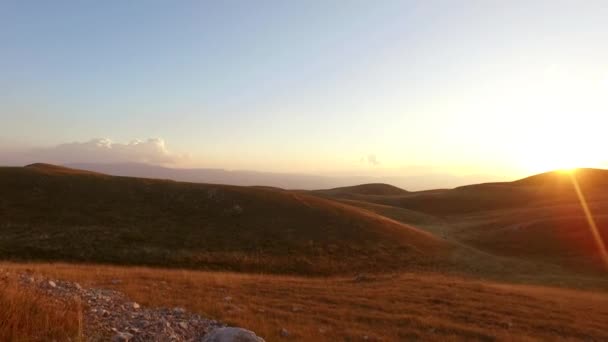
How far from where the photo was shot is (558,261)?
43.8 meters

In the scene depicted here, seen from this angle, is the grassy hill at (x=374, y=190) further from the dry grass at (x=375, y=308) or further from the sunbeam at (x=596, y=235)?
the dry grass at (x=375, y=308)

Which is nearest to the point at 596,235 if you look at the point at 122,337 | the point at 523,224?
the point at 523,224

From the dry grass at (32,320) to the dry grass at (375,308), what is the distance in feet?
18.0

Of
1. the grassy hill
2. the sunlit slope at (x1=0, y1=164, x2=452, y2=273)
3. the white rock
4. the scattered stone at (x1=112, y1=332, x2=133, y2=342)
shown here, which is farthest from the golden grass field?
the grassy hill

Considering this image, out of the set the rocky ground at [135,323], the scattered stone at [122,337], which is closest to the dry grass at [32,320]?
the rocky ground at [135,323]

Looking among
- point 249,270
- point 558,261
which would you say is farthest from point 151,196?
point 558,261

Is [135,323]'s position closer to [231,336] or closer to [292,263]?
[231,336]

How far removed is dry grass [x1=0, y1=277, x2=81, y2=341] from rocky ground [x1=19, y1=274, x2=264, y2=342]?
0.45 m

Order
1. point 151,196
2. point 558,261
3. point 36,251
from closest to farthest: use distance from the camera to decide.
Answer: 1. point 36,251
2. point 558,261
3. point 151,196

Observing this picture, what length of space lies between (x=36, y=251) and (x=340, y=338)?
28109 mm

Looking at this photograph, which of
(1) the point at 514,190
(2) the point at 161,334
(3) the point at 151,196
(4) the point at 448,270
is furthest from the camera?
(1) the point at 514,190

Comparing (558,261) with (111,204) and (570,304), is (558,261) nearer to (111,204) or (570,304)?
(570,304)

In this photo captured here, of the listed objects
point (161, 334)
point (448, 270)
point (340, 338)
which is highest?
point (161, 334)

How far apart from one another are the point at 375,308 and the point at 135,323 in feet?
36.0
